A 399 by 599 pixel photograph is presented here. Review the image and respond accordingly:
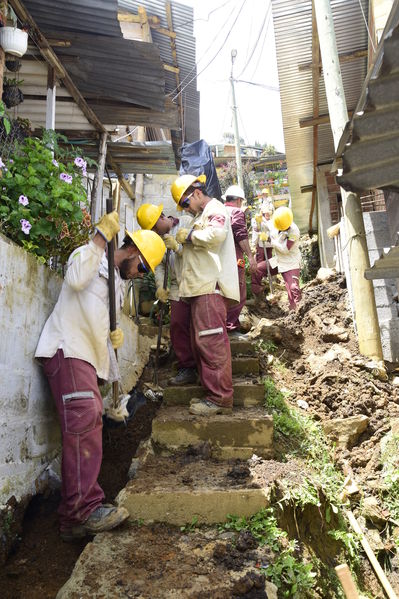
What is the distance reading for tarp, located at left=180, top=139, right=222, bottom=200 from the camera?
30.0ft

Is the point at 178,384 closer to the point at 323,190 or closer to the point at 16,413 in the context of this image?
the point at 16,413

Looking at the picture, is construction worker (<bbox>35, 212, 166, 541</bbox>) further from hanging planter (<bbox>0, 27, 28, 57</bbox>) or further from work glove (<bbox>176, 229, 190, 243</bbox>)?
hanging planter (<bbox>0, 27, 28, 57</bbox>)

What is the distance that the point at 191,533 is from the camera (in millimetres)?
2883

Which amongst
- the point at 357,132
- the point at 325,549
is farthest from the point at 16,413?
the point at 357,132

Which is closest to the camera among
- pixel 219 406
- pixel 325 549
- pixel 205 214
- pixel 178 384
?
pixel 325 549

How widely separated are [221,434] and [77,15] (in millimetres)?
4269

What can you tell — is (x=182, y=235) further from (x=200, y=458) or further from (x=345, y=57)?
(x=345, y=57)

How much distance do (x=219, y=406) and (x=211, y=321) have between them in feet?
2.44

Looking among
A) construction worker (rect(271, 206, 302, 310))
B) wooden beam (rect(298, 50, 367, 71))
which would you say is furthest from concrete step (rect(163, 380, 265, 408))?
wooden beam (rect(298, 50, 367, 71))

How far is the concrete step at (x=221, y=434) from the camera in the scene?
3703mm

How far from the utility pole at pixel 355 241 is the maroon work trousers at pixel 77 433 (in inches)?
133

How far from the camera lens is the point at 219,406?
13.0ft

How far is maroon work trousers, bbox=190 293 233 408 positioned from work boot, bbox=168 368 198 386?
23.9 inches

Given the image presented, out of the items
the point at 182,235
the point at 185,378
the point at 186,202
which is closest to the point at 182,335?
the point at 185,378
